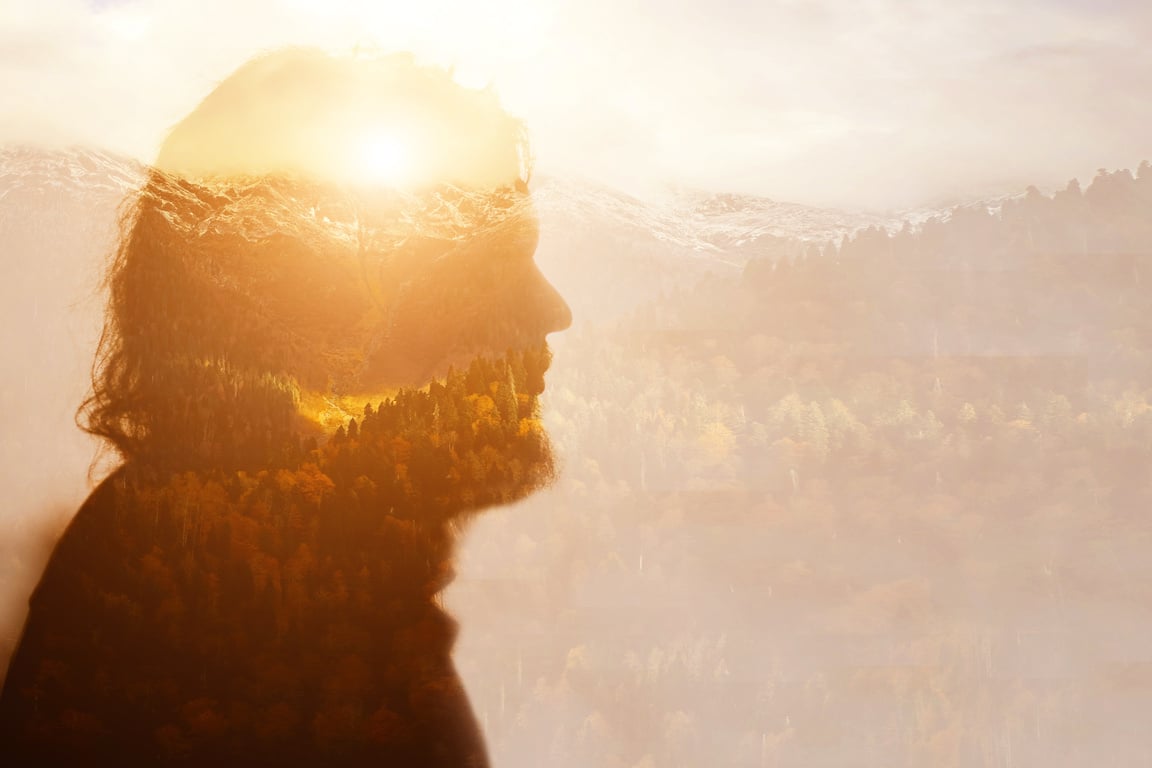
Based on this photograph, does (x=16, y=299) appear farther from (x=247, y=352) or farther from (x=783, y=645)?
(x=783, y=645)

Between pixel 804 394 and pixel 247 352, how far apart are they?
78.8 inches

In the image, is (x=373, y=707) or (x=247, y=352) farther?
(x=247, y=352)

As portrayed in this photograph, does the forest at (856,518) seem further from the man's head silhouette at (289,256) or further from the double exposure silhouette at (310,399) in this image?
the man's head silhouette at (289,256)

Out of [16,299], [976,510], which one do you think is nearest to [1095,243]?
[976,510]

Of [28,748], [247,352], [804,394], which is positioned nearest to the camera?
[28,748]

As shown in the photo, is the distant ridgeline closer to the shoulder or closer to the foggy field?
the shoulder

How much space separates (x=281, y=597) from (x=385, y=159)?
4.99 feet

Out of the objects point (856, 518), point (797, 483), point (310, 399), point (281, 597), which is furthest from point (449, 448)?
point (856, 518)

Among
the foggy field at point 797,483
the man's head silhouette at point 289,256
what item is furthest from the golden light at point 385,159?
the foggy field at point 797,483

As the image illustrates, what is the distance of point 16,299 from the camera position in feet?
9.52

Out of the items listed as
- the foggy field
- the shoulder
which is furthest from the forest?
the shoulder

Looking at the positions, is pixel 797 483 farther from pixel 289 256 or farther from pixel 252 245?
pixel 252 245

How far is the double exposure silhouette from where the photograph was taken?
2.72 meters

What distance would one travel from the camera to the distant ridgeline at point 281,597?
264cm
